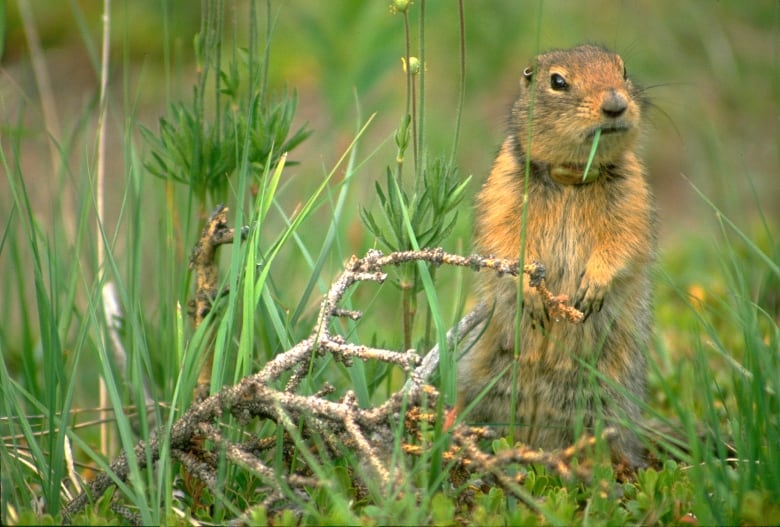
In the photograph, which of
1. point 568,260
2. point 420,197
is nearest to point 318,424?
point 420,197

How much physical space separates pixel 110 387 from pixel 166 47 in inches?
46.9

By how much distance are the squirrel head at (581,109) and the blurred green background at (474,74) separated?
6.11 ft

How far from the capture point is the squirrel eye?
378 cm

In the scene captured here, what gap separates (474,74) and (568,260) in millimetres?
4091

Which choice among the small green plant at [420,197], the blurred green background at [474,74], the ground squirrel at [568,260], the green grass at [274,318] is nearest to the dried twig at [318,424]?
the green grass at [274,318]

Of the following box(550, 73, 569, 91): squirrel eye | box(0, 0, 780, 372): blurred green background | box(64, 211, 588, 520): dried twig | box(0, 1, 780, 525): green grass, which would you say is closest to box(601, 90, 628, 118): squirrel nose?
box(550, 73, 569, 91): squirrel eye

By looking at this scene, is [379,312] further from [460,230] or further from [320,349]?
[320,349]

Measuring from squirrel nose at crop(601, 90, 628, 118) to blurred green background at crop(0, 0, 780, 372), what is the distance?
2.23m

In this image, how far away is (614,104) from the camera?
137 inches

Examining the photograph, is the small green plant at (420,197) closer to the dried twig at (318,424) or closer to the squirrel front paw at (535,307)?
the dried twig at (318,424)

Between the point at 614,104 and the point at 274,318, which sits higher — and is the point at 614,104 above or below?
above

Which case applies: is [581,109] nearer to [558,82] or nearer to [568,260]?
[558,82]

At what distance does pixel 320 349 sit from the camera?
281cm

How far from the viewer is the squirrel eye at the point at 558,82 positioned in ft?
12.4
